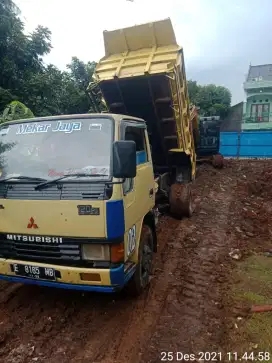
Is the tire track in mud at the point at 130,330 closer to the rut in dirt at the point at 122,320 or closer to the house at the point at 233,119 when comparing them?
the rut in dirt at the point at 122,320

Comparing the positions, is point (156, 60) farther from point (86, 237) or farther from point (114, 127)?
point (86, 237)

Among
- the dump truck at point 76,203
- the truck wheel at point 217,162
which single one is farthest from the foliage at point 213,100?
the dump truck at point 76,203

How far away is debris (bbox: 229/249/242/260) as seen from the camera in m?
5.13

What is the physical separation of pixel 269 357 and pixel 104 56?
5.73 metres

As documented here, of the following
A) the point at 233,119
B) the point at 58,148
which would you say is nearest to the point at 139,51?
the point at 58,148

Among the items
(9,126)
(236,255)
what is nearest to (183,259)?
(236,255)

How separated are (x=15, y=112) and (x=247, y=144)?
14405 mm


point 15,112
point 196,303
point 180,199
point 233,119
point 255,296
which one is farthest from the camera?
point 233,119

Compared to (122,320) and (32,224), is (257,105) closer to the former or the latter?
(122,320)

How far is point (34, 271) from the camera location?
10.2 feet

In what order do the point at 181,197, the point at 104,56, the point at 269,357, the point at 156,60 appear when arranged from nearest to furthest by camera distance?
the point at 269,357, the point at 156,60, the point at 104,56, the point at 181,197

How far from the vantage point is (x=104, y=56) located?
20.8 feet

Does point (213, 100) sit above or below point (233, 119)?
above

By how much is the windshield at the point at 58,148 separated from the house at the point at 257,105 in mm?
27343
